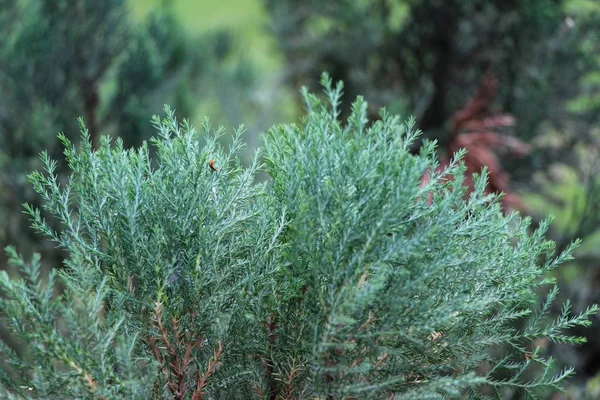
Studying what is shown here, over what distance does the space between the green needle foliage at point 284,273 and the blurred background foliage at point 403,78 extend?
5.28 ft

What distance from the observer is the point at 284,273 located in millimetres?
1405

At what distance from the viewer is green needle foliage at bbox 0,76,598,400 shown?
4.25ft

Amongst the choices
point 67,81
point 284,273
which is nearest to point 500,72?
point 67,81

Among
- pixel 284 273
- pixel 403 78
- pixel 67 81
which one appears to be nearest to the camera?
pixel 284 273

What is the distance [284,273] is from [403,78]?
9.17 ft

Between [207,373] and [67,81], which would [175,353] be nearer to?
[207,373]

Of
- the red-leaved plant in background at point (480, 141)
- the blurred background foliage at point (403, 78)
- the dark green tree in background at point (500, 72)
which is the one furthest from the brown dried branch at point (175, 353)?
the dark green tree in background at point (500, 72)

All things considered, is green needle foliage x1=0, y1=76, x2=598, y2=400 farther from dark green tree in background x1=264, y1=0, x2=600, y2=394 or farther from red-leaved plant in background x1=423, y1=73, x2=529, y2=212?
dark green tree in background x1=264, y1=0, x2=600, y2=394

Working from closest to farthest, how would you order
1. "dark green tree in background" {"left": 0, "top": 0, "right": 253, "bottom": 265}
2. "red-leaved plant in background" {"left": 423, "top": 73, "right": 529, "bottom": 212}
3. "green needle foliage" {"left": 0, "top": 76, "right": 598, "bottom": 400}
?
1. "green needle foliage" {"left": 0, "top": 76, "right": 598, "bottom": 400}
2. "red-leaved plant in background" {"left": 423, "top": 73, "right": 529, "bottom": 212}
3. "dark green tree in background" {"left": 0, "top": 0, "right": 253, "bottom": 265}

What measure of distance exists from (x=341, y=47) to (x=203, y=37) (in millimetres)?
1459

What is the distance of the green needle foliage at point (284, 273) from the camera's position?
1297mm

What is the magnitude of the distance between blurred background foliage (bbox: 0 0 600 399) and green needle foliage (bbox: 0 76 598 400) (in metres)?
1.61

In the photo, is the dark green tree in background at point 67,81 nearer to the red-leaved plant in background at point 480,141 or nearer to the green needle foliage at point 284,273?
the red-leaved plant in background at point 480,141

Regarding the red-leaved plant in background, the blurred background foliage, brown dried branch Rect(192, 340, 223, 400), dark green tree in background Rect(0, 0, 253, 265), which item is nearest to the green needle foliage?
brown dried branch Rect(192, 340, 223, 400)
